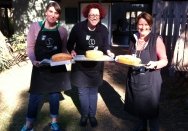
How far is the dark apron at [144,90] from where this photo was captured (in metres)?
3.92

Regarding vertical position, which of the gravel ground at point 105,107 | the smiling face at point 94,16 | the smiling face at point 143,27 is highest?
the smiling face at point 94,16

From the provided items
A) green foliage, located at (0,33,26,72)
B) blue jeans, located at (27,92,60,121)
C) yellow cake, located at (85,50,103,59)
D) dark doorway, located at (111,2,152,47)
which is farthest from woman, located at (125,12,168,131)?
dark doorway, located at (111,2,152,47)

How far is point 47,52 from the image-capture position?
4.20 meters

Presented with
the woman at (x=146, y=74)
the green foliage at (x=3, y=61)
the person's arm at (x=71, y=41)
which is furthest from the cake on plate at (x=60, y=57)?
the green foliage at (x=3, y=61)

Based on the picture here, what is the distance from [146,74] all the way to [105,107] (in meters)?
2.04

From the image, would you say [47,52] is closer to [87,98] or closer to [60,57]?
[60,57]

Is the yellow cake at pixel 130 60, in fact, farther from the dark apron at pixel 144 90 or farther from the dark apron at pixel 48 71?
the dark apron at pixel 48 71

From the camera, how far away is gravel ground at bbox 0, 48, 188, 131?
16.3 feet

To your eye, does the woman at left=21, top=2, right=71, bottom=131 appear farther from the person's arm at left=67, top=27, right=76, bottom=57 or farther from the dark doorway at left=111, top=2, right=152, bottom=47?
the dark doorway at left=111, top=2, right=152, bottom=47

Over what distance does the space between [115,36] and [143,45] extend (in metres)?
13.6

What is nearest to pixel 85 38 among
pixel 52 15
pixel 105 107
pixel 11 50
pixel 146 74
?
pixel 52 15

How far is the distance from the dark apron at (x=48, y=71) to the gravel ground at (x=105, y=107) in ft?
2.83

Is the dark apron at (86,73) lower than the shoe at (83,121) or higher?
higher

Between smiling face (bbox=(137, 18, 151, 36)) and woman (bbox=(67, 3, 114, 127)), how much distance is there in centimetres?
69
